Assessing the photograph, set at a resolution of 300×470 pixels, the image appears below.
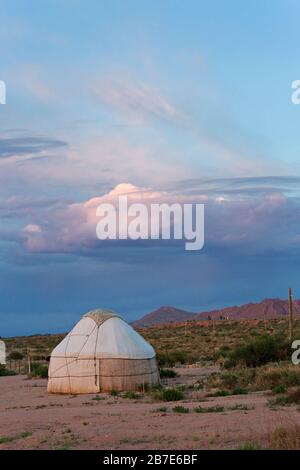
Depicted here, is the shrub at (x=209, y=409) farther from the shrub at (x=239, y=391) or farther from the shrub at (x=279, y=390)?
the shrub at (x=239, y=391)

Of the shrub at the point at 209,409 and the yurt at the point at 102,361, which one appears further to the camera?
the yurt at the point at 102,361

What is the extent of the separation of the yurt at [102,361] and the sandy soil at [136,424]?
7.78 feet

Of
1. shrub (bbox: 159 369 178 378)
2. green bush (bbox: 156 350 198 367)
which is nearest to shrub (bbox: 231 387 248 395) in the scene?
shrub (bbox: 159 369 178 378)

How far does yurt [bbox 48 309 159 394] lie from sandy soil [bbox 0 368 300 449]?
93.4 inches

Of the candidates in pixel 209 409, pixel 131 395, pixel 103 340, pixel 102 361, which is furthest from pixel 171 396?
pixel 103 340

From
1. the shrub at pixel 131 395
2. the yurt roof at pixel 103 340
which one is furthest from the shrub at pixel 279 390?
the yurt roof at pixel 103 340

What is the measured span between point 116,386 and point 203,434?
1094 cm

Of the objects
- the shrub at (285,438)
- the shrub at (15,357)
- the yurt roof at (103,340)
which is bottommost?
the shrub at (15,357)

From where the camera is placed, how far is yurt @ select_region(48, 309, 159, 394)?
23094 millimetres

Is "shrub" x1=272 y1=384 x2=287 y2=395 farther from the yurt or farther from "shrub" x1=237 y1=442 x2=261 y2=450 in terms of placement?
"shrub" x1=237 y1=442 x2=261 y2=450

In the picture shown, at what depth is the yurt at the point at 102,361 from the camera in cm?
2309

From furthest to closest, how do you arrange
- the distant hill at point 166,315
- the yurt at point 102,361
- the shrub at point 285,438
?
the distant hill at point 166,315
the yurt at point 102,361
the shrub at point 285,438

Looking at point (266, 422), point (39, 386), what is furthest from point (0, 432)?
point (39, 386)
